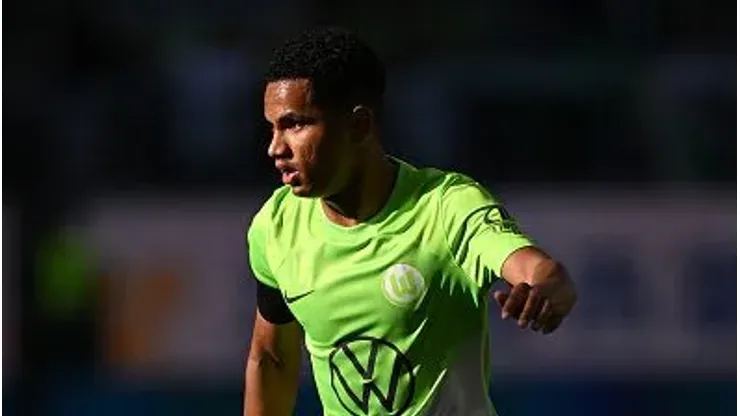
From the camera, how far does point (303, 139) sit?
4.91 metres

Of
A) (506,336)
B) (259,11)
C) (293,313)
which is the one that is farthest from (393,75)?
(293,313)

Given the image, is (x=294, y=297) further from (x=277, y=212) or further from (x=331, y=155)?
(x=331, y=155)

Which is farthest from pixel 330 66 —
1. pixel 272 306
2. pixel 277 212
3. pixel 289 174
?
pixel 272 306

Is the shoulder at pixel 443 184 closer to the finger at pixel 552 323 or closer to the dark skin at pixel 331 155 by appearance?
the dark skin at pixel 331 155

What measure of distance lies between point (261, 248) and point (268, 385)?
433 mm

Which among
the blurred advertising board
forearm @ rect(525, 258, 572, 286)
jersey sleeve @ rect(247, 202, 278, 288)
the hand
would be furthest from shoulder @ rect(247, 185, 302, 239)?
the blurred advertising board

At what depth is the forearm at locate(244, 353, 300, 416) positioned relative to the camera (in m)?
5.56

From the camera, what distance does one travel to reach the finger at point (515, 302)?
4.18m

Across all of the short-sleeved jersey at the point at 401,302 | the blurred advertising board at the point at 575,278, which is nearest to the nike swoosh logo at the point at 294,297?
the short-sleeved jersey at the point at 401,302

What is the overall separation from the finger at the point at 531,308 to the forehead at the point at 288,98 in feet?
3.02

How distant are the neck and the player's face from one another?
117 mm

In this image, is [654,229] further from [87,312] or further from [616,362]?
[87,312]

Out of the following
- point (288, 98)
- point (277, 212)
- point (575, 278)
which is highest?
point (288, 98)

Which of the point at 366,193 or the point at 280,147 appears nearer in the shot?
the point at 280,147
